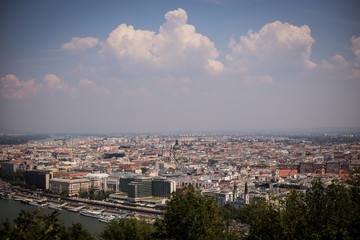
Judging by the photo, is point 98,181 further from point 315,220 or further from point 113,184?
point 315,220

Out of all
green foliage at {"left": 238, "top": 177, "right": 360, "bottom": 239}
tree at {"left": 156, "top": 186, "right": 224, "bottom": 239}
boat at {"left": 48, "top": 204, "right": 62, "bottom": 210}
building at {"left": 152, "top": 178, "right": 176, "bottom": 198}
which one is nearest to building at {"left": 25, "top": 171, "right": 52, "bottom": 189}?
boat at {"left": 48, "top": 204, "right": 62, "bottom": 210}

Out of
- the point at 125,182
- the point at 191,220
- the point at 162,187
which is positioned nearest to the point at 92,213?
Result: the point at 162,187

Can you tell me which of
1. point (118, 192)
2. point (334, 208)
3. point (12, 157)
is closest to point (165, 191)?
point (118, 192)

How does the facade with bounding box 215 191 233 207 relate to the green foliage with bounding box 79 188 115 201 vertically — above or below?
above

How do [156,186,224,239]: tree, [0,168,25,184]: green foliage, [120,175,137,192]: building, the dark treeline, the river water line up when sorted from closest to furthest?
the dark treeline → [156,186,224,239]: tree → the river water → [120,175,137,192]: building → [0,168,25,184]: green foliage

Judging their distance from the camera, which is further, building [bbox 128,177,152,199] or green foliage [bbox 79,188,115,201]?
green foliage [bbox 79,188,115,201]

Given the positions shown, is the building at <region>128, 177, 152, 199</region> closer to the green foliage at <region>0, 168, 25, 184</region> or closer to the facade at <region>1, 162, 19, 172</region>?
the green foliage at <region>0, 168, 25, 184</region>

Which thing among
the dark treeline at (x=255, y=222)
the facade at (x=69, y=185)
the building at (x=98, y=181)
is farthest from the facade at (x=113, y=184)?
the dark treeline at (x=255, y=222)
